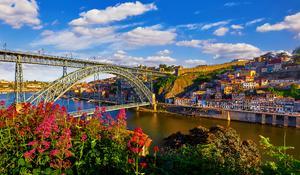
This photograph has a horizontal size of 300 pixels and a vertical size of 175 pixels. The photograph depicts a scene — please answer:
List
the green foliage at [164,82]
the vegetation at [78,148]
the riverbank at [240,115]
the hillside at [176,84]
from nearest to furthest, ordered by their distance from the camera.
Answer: the vegetation at [78,148] → the riverbank at [240,115] → the hillside at [176,84] → the green foliage at [164,82]

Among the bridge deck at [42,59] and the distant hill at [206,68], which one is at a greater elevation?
the distant hill at [206,68]

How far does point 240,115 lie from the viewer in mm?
41000

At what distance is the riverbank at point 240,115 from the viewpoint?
36.3 m

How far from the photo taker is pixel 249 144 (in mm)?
13898

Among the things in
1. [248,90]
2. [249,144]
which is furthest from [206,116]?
[249,144]

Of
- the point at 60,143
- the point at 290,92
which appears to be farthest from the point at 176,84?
the point at 60,143

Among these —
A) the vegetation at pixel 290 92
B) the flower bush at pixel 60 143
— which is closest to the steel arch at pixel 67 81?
the flower bush at pixel 60 143

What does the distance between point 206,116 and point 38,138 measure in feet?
144

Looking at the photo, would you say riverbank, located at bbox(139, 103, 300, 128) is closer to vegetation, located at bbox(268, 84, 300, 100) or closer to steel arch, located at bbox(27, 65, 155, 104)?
vegetation, located at bbox(268, 84, 300, 100)

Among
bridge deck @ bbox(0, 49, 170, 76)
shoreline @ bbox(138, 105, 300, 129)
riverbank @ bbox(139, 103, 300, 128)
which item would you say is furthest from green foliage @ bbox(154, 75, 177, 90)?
bridge deck @ bbox(0, 49, 170, 76)

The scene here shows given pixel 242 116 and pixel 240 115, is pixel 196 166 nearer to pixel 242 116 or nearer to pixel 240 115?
pixel 242 116

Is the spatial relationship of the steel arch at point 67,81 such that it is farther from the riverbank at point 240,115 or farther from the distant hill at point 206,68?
the distant hill at point 206,68

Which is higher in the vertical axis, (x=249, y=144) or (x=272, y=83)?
(x=272, y=83)

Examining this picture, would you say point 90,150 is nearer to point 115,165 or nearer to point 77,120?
point 115,165
